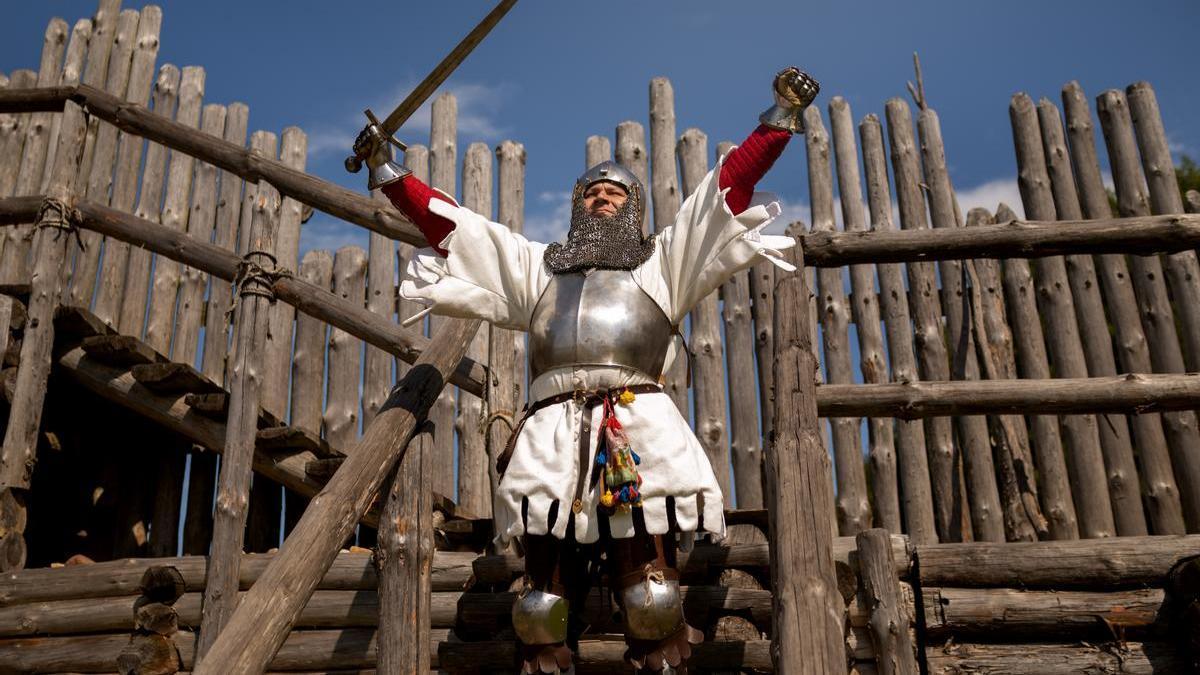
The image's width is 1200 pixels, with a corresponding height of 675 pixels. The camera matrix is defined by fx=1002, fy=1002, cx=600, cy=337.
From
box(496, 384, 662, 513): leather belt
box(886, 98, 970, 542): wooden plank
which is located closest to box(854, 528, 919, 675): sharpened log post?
box(496, 384, 662, 513): leather belt

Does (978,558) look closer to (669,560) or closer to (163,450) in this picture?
(669,560)

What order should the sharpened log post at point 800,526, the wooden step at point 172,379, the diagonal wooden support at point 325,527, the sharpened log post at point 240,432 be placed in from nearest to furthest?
1. the sharpened log post at point 800,526
2. the diagonal wooden support at point 325,527
3. the sharpened log post at point 240,432
4. the wooden step at point 172,379

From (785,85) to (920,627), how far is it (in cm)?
190

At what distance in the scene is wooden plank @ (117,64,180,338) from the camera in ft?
21.0

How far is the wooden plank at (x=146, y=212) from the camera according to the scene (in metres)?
6.39

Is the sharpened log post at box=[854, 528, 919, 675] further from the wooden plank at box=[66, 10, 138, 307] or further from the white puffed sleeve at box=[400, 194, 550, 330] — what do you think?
the wooden plank at box=[66, 10, 138, 307]

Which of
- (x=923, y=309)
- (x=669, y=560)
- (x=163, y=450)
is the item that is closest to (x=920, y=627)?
(x=669, y=560)

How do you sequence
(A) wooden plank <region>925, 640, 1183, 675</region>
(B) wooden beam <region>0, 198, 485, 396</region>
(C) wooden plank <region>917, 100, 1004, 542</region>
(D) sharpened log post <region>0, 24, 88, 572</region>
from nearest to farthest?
(A) wooden plank <region>925, 640, 1183, 675</region> → (B) wooden beam <region>0, 198, 485, 396</region> → (D) sharpened log post <region>0, 24, 88, 572</region> → (C) wooden plank <region>917, 100, 1004, 542</region>

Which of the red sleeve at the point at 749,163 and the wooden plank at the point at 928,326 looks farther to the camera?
the wooden plank at the point at 928,326

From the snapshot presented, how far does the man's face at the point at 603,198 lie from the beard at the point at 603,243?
2 cm

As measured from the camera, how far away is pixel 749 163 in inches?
125

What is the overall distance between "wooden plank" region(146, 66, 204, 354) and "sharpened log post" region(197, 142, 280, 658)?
216 centimetres

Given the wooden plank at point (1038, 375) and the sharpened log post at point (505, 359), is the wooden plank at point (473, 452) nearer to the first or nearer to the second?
the sharpened log post at point (505, 359)

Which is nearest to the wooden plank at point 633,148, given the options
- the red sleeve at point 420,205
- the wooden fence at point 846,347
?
the wooden fence at point 846,347
